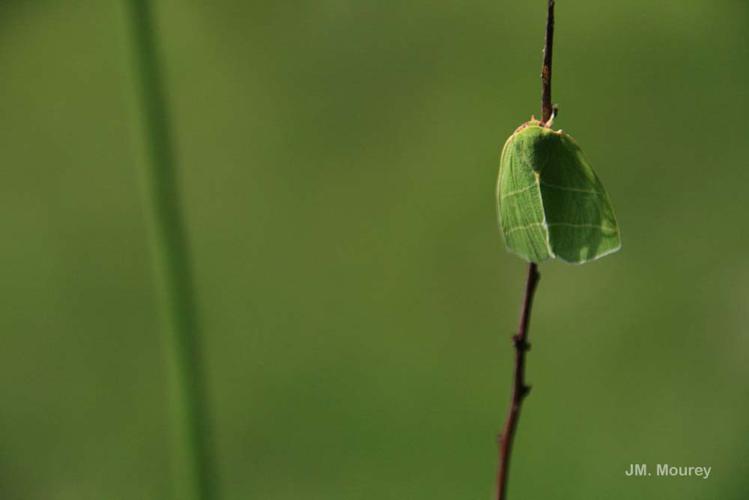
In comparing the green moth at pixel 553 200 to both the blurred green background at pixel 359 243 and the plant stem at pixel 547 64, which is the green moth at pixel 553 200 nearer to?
the plant stem at pixel 547 64

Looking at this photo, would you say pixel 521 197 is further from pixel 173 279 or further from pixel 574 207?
pixel 173 279

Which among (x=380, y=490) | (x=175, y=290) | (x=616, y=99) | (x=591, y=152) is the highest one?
(x=616, y=99)

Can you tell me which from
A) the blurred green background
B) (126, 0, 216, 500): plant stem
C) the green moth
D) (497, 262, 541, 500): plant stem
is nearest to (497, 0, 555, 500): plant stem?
(497, 262, 541, 500): plant stem

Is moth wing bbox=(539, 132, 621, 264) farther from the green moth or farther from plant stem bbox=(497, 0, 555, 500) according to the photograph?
plant stem bbox=(497, 0, 555, 500)

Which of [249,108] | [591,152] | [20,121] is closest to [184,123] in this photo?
[249,108]

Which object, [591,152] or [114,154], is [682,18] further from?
[114,154]

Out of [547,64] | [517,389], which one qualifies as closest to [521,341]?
[517,389]

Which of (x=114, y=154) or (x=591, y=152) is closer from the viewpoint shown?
(x=591, y=152)
